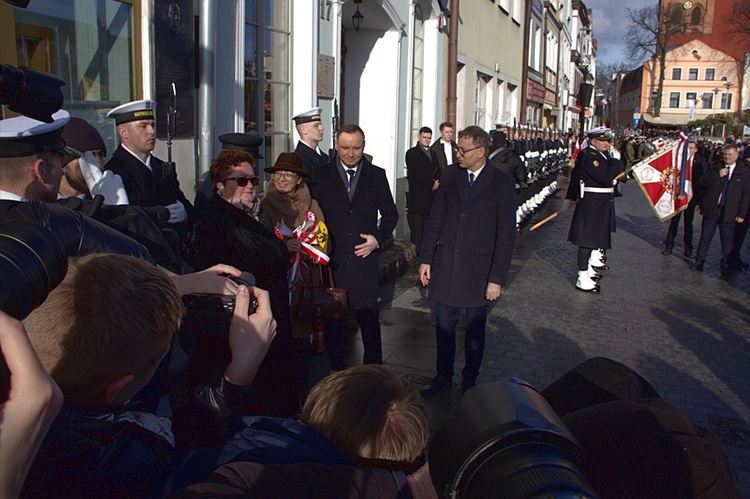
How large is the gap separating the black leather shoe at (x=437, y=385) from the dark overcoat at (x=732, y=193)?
6200mm

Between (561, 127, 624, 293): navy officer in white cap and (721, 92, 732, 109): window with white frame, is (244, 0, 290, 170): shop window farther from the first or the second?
(721, 92, 732, 109): window with white frame

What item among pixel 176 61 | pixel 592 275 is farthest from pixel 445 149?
pixel 176 61

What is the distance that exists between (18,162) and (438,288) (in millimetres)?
2956

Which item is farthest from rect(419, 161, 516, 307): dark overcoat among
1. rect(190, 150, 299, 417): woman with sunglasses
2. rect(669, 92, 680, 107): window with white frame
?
→ rect(669, 92, 680, 107): window with white frame

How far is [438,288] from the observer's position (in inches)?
179

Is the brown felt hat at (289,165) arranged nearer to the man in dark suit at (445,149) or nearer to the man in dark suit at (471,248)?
the man in dark suit at (471,248)

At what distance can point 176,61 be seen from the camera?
490 cm

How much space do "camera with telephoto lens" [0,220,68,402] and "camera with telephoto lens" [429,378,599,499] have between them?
66 centimetres

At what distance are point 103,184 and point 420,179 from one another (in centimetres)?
576

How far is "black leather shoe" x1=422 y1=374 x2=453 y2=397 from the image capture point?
4.46 metres

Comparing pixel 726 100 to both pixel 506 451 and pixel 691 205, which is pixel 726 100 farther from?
pixel 506 451

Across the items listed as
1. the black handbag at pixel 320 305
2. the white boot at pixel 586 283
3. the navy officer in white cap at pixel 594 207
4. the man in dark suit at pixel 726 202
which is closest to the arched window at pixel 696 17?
the man in dark suit at pixel 726 202

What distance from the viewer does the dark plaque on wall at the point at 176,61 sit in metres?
4.72

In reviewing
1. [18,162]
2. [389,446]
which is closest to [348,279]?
[18,162]
